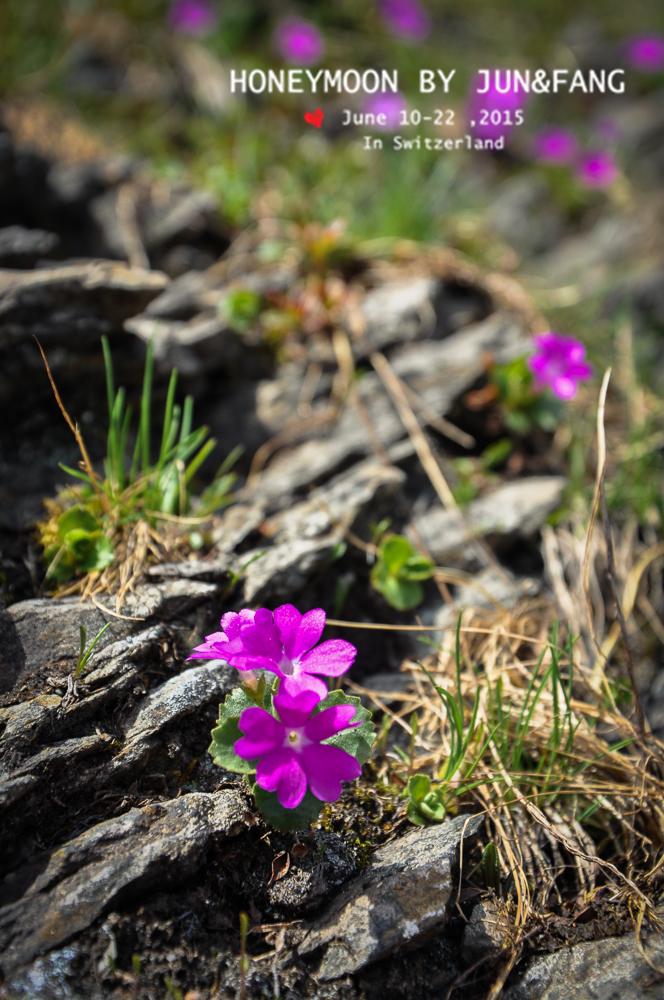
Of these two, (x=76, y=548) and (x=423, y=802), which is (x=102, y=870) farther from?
(x=76, y=548)

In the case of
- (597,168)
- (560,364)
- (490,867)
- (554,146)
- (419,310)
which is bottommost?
(490,867)

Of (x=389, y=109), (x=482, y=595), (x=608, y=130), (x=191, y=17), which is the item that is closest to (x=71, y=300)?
(x=482, y=595)

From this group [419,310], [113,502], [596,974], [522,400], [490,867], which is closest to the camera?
[596,974]

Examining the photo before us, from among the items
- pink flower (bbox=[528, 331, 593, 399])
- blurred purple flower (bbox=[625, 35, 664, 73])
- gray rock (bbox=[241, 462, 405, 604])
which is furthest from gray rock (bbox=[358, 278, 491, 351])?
blurred purple flower (bbox=[625, 35, 664, 73])

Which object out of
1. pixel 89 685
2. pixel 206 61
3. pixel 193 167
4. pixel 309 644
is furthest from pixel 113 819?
pixel 206 61

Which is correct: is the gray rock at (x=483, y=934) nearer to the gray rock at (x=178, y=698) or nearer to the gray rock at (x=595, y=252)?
the gray rock at (x=178, y=698)

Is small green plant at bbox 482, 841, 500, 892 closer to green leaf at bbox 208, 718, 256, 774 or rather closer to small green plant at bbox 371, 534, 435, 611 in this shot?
green leaf at bbox 208, 718, 256, 774

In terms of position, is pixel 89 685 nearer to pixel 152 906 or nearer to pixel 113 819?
pixel 113 819
